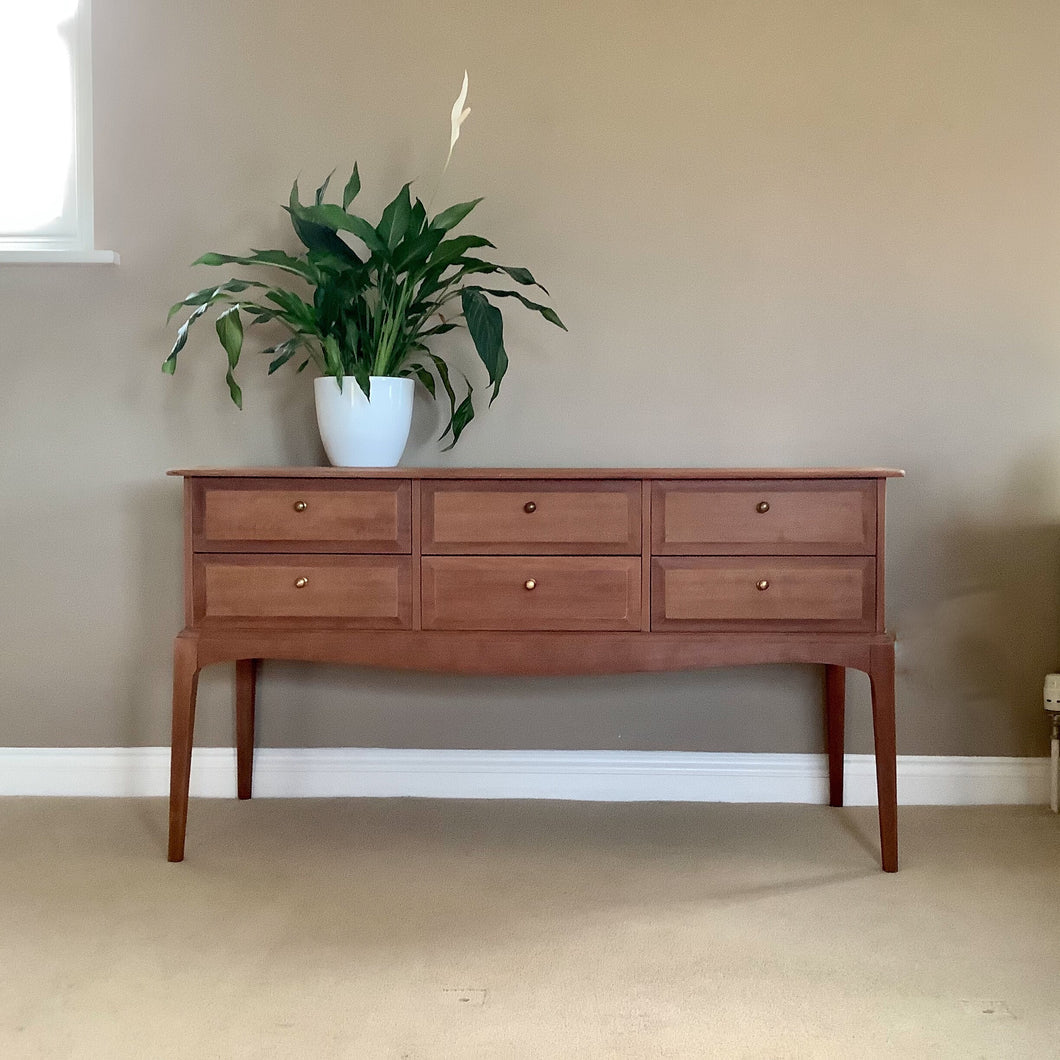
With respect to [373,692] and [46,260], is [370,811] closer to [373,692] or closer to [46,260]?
[373,692]

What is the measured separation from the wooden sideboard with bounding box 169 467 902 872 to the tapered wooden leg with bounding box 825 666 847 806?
346mm

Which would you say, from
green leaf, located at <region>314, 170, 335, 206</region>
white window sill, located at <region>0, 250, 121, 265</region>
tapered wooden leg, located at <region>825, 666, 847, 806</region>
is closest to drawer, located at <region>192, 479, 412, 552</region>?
green leaf, located at <region>314, 170, 335, 206</region>

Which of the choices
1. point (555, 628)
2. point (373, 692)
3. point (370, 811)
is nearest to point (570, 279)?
point (555, 628)

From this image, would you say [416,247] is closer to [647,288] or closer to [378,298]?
[378,298]

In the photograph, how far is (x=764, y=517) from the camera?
1.92 m

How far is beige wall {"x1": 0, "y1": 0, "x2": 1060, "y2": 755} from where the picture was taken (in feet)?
7.52

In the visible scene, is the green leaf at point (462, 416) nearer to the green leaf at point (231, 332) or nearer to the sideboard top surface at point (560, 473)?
the sideboard top surface at point (560, 473)

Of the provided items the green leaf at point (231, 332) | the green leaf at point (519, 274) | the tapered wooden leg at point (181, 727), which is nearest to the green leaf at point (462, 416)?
the green leaf at point (519, 274)

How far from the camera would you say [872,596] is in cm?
191

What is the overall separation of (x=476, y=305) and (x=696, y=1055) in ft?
4.63

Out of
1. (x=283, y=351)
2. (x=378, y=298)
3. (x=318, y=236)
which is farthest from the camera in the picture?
(x=378, y=298)

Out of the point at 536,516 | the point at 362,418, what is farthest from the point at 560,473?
the point at 362,418

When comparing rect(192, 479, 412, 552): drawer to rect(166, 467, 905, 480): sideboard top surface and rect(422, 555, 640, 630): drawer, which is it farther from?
rect(422, 555, 640, 630): drawer

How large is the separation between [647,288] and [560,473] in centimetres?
66
